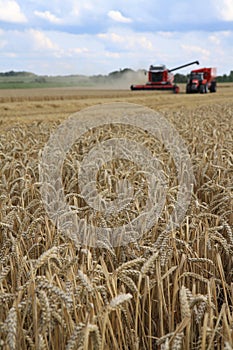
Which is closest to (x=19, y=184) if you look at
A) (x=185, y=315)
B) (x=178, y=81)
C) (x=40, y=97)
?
(x=185, y=315)

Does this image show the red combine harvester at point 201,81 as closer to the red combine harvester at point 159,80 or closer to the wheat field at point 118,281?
the red combine harvester at point 159,80

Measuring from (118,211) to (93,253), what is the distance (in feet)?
1.31

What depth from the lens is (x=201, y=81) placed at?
116 feet

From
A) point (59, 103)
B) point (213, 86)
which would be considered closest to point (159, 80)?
point (213, 86)

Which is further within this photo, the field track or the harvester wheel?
the harvester wheel

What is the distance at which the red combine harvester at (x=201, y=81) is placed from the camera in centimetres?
3509

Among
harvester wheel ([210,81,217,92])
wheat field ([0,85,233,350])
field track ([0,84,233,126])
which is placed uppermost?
harvester wheel ([210,81,217,92])

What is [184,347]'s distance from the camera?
190 centimetres

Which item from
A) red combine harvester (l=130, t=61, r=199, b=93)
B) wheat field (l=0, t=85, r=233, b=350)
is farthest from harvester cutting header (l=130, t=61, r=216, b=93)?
wheat field (l=0, t=85, r=233, b=350)

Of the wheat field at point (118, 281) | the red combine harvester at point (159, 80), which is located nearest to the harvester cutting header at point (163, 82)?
the red combine harvester at point (159, 80)

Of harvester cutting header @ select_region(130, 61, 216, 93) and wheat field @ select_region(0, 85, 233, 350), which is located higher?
harvester cutting header @ select_region(130, 61, 216, 93)

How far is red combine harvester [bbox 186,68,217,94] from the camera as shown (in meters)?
35.1

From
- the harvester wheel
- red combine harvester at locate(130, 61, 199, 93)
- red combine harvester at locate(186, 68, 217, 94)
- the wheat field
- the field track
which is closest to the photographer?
the wheat field

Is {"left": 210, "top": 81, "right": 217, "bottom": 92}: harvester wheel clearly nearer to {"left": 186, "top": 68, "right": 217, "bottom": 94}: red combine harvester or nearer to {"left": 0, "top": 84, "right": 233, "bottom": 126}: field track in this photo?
{"left": 186, "top": 68, "right": 217, "bottom": 94}: red combine harvester
